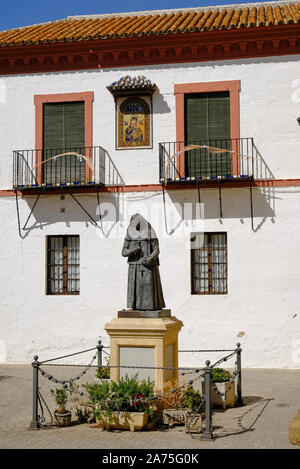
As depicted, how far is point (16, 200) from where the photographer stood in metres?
18.7

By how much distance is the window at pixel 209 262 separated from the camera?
17.9m

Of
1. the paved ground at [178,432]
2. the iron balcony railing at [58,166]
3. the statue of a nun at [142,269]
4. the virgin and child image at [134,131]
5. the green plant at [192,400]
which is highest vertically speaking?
the virgin and child image at [134,131]

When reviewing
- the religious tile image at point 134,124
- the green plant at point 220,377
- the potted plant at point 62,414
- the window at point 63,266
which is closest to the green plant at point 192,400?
the green plant at point 220,377

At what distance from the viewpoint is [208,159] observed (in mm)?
17969

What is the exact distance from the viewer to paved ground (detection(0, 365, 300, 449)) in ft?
30.3

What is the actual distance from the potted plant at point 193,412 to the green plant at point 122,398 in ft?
1.85

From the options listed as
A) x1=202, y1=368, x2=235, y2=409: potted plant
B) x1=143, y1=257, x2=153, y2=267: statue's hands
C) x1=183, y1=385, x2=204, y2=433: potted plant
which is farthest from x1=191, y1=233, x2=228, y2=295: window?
x1=183, y1=385, x2=204, y2=433: potted plant

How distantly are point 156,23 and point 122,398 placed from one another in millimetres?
13052

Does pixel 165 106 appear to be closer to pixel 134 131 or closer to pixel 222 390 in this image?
pixel 134 131

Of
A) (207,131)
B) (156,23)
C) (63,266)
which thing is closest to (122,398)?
(63,266)

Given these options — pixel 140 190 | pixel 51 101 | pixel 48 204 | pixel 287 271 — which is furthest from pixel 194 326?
pixel 51 101

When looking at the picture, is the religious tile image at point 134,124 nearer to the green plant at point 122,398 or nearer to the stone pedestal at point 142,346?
the stone pedestal at point 142,346

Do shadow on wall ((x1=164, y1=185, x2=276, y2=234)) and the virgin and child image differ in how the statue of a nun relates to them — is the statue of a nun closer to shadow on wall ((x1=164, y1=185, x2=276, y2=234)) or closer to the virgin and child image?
shadow on wall ((x1=164, y1=185, x2=276, y2=234))

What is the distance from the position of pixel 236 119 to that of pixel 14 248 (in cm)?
710
